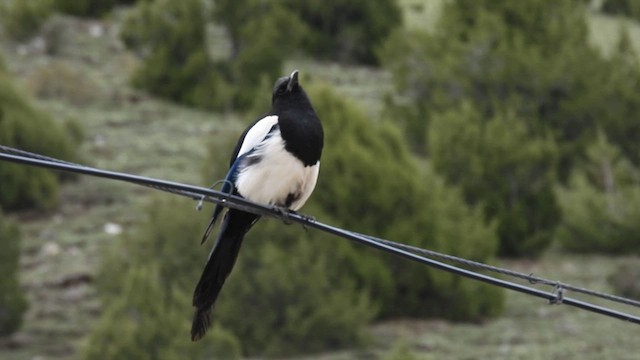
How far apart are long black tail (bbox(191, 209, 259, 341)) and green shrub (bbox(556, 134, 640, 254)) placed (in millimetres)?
20953

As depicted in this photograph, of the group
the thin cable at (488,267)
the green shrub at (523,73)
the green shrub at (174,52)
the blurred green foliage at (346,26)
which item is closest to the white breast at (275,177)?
the thin cable at (488,267)

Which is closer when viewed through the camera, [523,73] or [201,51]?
[523,73]

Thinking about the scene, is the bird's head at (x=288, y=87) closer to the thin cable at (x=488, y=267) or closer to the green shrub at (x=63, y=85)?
the thin cable at (x=488, y=267)

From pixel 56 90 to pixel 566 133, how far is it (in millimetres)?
9880

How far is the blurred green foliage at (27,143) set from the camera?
27.5 metres

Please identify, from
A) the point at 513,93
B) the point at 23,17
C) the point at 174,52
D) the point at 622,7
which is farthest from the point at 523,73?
the point at 622,7

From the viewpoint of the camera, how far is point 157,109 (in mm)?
34031

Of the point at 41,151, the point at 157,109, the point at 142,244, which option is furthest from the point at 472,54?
the point at 142,244

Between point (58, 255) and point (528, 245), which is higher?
point (528, 245)

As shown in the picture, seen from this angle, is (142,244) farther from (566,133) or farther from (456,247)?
(566,133)

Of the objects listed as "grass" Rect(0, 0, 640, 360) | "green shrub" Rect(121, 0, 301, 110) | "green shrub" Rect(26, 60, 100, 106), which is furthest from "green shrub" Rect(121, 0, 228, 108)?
"green shrub" Rect(26, 60, 100, 106)

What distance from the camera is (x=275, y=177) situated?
26.8ft

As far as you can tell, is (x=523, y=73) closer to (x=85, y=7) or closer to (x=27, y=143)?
(x=27, y=143)

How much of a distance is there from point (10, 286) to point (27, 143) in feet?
20.8
